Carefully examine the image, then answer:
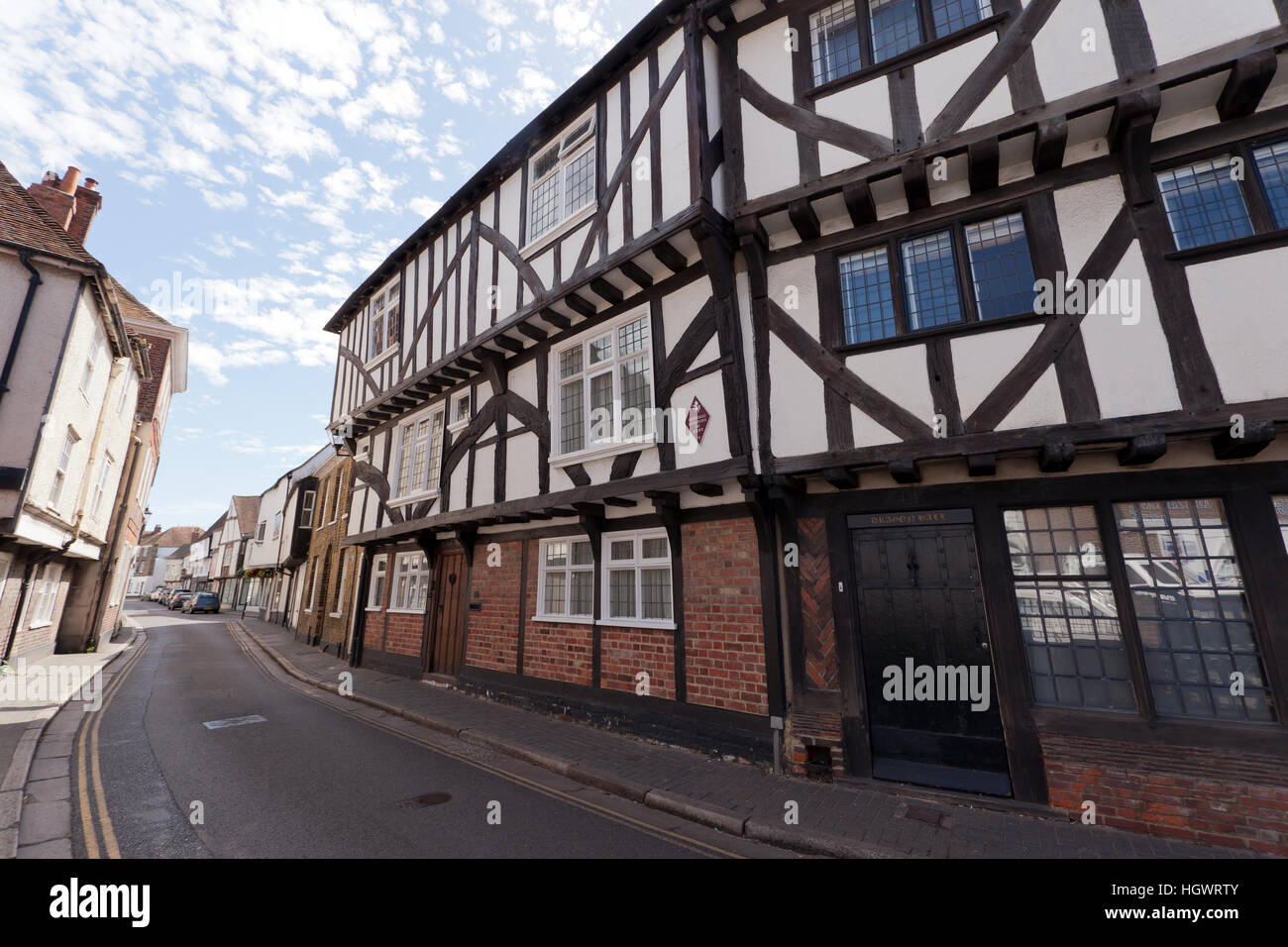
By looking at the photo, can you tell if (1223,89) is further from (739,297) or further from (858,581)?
(858,581)

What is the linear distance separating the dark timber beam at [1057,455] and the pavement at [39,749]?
9440mm

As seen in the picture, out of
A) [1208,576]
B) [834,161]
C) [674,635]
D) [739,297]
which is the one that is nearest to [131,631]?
[674,635]

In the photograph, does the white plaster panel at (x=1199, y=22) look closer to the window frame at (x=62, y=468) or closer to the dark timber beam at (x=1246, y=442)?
the dark timber beam at (x=1246, y=442)

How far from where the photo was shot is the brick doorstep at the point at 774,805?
444cm

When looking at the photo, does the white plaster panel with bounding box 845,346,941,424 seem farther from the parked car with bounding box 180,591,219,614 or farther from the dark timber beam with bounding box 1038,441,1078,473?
the parked car with bounding box 180,591,219,614

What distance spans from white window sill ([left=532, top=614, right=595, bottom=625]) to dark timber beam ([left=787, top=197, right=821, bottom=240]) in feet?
22.0

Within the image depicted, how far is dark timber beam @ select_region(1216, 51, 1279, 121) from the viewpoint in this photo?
4.70 m

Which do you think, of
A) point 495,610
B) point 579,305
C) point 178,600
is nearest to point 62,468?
point 495,610

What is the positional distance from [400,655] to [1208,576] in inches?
585

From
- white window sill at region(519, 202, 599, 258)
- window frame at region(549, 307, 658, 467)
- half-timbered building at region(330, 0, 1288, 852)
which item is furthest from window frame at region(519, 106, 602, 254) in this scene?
window frame at region(549, 307, 658, 467)

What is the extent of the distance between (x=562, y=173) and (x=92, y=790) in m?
11.1

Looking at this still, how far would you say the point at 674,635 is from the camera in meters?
7.47

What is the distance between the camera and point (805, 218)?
21.6 feet

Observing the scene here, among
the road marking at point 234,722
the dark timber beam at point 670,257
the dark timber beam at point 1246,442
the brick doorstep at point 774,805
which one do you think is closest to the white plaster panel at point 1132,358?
the dark timber beam at point 1246,442
